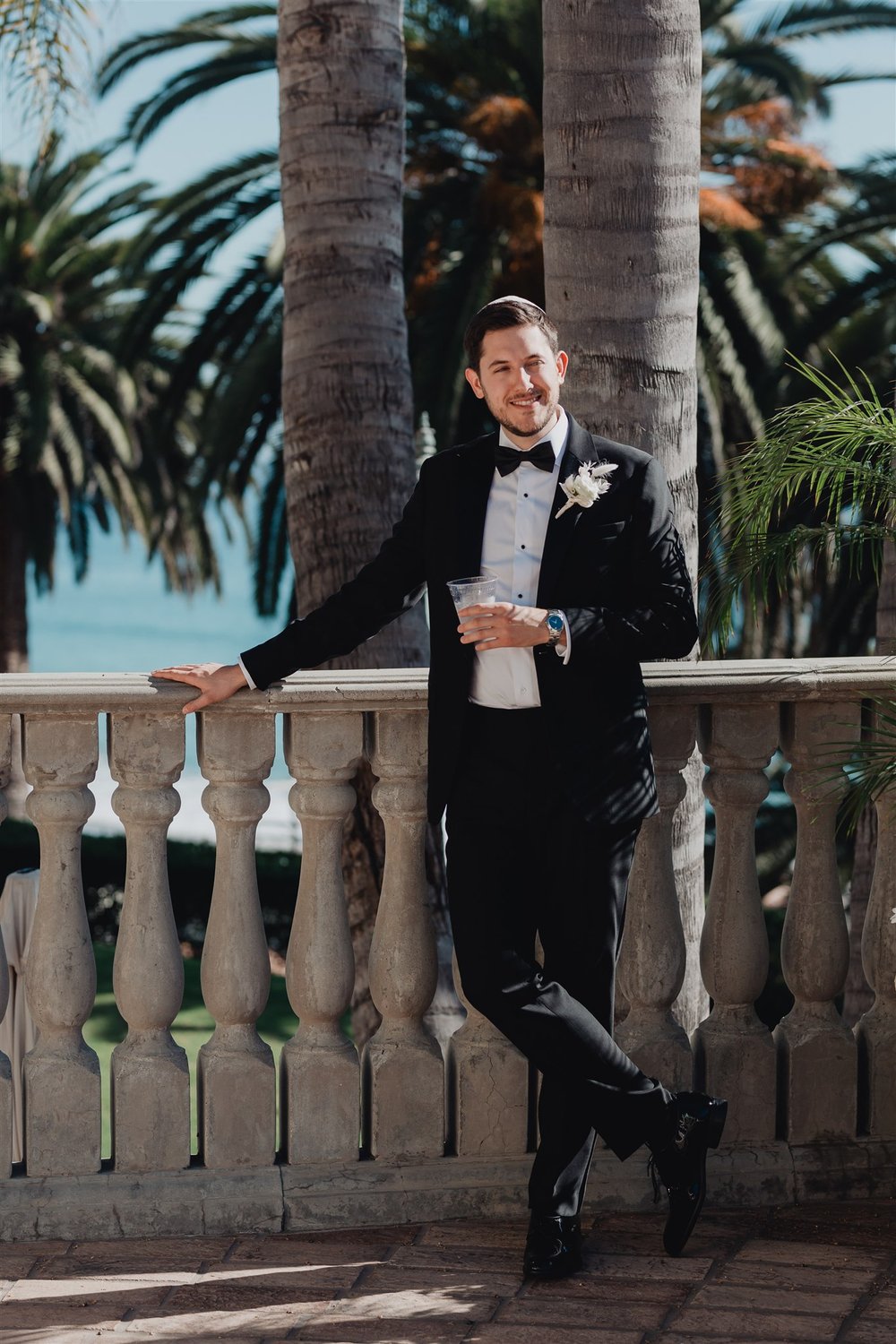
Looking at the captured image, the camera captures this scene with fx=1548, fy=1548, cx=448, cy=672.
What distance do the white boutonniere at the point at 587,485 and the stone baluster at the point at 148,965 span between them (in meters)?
1.03

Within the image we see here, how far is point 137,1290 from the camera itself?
3324 mm

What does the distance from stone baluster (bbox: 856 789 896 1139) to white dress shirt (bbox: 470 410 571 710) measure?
3.41 feet

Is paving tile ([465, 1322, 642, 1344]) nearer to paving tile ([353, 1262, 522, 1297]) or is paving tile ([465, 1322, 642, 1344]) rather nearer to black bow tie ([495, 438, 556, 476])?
paving tile ([353, 1262, 522, 1297])

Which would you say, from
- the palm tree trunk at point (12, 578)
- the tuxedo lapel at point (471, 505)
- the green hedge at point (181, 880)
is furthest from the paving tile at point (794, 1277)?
the palm tree trunk at point (12, 578)

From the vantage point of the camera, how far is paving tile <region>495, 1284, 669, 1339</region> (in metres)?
3.18

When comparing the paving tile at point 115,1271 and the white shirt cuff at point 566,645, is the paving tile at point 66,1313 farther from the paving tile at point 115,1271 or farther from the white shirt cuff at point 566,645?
the white shirt cuff at point 566,645

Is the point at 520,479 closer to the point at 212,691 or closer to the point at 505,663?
the point at 505,663

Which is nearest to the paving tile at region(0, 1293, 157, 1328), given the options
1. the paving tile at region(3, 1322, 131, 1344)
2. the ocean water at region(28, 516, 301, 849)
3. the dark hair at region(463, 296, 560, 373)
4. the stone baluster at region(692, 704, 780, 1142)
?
the paving tile at region(3, 1322, 131, 1344)

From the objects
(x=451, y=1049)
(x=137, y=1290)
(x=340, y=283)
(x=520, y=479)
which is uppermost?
(x=340, y=283)

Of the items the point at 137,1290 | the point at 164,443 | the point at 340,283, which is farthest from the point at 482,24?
the point at 137,1290

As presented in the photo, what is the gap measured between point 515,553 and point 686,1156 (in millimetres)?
1402

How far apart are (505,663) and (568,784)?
0.30m

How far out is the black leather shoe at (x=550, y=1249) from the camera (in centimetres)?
338

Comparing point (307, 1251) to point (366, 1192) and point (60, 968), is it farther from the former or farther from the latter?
point (60, 968)
